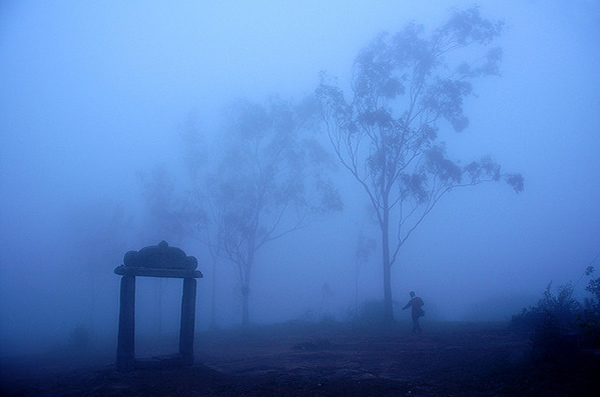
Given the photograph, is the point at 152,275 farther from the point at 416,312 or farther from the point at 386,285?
the point at 386,285

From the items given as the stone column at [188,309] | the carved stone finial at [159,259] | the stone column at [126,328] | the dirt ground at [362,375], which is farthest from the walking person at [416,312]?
the stone column at [126,328]

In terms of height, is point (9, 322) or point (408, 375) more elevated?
point (408, 375)

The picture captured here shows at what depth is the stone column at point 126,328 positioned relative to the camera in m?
12.3

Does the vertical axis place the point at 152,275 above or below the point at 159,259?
below

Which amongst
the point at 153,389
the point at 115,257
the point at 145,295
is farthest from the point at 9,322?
the point at 153,389

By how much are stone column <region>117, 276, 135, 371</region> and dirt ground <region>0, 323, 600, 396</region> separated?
374 mm

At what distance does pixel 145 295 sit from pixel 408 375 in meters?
56.7

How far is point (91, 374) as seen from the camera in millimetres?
11984

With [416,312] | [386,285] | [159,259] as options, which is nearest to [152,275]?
[159,259]

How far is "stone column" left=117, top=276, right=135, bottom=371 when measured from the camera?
483 inches

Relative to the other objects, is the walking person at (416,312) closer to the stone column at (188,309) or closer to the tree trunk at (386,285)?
the tree trunk at (386,285)

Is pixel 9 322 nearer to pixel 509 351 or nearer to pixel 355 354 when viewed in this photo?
pixel 355 354

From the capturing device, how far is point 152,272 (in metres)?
13.1

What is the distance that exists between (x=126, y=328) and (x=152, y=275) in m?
1.71
